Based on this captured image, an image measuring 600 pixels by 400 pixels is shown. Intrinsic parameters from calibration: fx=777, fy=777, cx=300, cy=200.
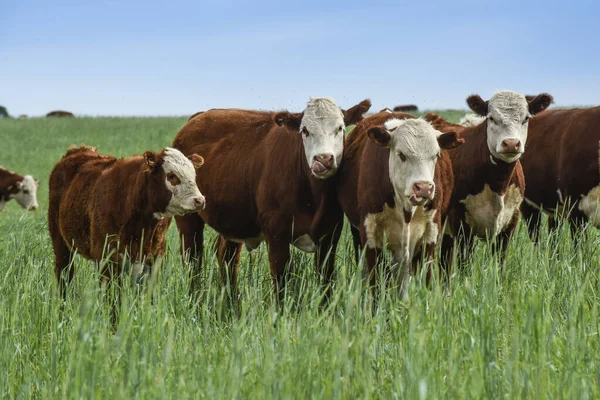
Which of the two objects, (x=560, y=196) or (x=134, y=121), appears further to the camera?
(x=134, y=121)

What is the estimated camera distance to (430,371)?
11.8 ft

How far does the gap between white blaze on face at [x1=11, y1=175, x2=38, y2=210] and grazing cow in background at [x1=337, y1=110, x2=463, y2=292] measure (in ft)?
61.1

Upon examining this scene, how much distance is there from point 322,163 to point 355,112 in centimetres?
98

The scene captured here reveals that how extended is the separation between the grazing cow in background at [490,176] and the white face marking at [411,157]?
1.36 m

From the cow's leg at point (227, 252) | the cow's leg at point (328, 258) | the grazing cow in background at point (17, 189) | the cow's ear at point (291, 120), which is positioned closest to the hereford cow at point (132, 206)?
the cow's ear at point (291, 120)

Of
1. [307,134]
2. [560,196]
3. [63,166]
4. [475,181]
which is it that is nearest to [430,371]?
[307,134]

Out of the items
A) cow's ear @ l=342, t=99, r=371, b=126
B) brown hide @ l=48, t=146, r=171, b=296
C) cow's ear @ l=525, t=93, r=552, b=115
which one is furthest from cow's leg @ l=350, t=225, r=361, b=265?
cow's ear @ l=525, t=93, r=552, b=115

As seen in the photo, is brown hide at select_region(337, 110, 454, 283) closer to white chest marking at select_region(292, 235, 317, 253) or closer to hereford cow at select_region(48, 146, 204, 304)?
white chest marking at select_region(292, 235, 317, 253)

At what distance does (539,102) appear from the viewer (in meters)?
7.44

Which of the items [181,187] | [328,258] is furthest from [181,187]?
[328,258]

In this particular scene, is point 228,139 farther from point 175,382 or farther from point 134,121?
point 134,121

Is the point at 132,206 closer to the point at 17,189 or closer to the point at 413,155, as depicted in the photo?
the point at 413,155

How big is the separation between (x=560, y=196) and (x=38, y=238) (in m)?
6.12

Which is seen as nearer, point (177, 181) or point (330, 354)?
point (330, 354)
